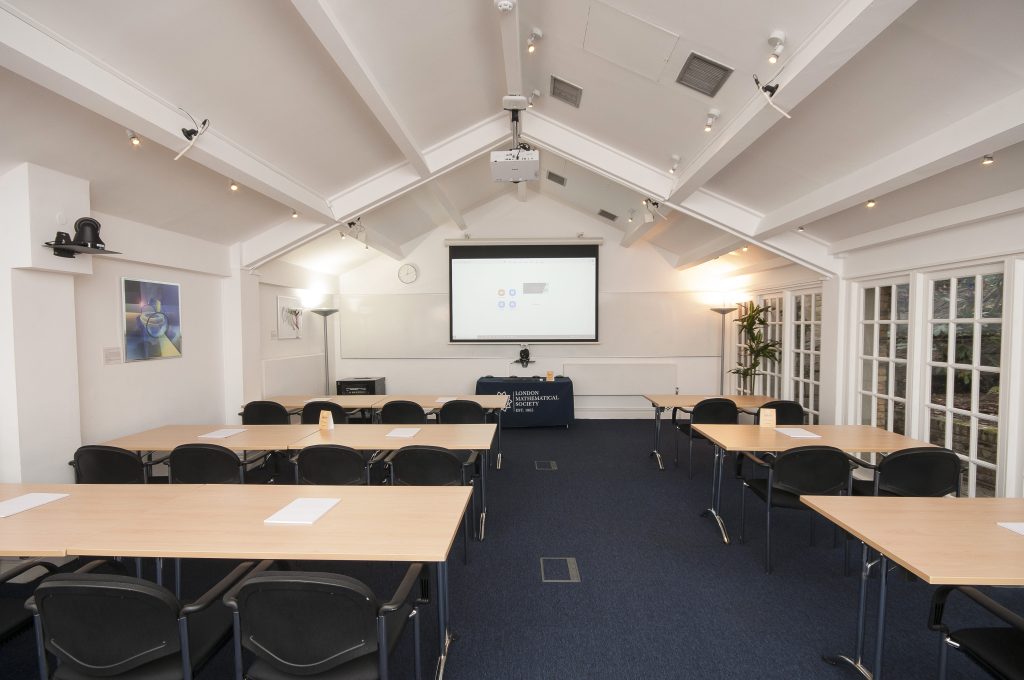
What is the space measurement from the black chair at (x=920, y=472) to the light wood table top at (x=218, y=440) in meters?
4.28

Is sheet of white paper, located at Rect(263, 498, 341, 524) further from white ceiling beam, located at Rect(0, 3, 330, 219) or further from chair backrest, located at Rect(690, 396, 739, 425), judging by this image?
chair backrest, located at Rect(690, 396, 739, 425)

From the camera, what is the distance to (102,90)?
8.42 ft

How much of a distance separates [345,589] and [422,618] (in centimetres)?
147

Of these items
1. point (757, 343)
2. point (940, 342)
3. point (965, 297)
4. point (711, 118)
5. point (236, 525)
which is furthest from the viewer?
point (757, 343)

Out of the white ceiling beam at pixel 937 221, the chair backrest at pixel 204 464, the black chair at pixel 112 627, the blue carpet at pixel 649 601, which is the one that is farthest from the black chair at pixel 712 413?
the black chair at pixel 112 627

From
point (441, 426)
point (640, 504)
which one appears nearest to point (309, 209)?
point (441, 426)

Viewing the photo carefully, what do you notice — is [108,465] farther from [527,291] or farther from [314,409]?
[527,291]

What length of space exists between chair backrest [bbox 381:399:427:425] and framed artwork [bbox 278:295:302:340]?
268 centimetres

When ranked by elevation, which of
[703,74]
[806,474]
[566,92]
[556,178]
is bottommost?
[806,474]

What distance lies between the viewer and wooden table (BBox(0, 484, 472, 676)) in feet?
6.01

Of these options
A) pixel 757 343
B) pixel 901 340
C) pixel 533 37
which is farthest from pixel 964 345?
pixel 533 37

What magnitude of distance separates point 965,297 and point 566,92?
12.4 ft

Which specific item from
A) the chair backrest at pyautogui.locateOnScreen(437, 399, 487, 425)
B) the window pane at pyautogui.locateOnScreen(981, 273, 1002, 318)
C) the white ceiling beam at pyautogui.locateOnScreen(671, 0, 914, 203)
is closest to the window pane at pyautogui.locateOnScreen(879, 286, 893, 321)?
the window pane at pyautogui.locateOnScreen(981, 273, 1002, 318)

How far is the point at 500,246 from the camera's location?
8039 mm
